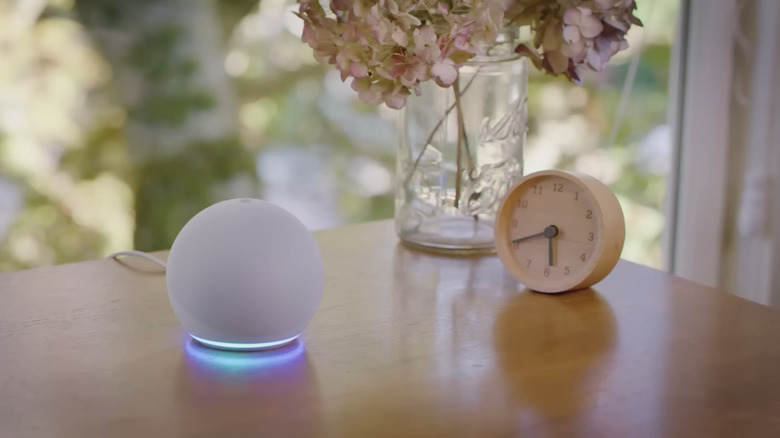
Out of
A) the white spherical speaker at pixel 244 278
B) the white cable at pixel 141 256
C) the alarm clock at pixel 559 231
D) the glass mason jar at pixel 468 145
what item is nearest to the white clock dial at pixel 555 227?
the alarm clock at pixel 559 231

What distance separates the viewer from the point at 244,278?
0.85 m

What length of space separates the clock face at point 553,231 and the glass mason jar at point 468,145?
103mm

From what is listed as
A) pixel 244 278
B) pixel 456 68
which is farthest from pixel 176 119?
pixel 244 278

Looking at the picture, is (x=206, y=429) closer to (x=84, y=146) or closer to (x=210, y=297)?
(x=210, y=297)

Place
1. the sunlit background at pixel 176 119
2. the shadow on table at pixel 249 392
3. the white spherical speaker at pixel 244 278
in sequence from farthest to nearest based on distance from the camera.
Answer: the sunlit background at pixel 176 119
the white spherical speaker at pixel 244 278
the shadow on table at pixel 249 392

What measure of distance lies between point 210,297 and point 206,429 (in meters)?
0.17

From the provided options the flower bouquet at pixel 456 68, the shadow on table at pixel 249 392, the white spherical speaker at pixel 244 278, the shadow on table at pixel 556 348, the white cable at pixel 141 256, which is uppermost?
the flower bouquet at pixel 456 68

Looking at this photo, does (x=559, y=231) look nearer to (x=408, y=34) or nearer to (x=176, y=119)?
(x=408, y=34)

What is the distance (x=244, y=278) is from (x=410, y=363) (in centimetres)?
17

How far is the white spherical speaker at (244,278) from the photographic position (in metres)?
0.86

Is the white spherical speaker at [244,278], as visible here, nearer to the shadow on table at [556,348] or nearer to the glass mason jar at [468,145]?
the shadow on table at [556,348]

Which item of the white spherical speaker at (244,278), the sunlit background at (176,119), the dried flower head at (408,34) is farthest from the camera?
the sunlit background at (176,119)

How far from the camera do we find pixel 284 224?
2.94 feet

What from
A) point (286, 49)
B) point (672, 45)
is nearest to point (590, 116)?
point (672, 45)
